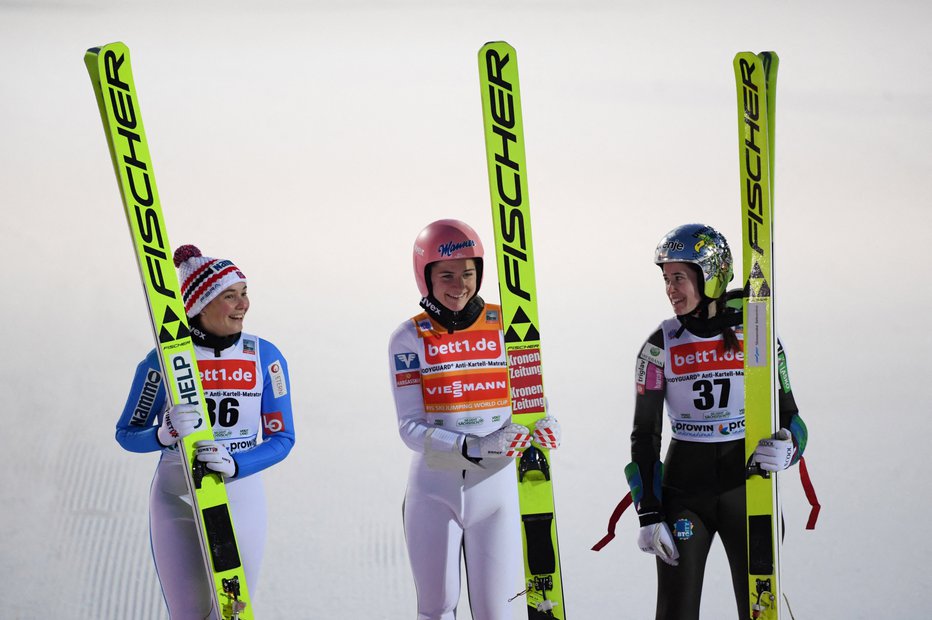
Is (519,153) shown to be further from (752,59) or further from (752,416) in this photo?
(752,416)

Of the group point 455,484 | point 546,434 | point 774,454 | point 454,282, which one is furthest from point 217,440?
point 774,454

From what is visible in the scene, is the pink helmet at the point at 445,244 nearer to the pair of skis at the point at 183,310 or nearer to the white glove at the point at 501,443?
the pair of skis at the point at 183,310

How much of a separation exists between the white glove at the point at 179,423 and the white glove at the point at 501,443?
1035 millimetres

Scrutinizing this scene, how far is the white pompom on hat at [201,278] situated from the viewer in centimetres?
436

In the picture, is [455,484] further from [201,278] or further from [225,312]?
[201,278]

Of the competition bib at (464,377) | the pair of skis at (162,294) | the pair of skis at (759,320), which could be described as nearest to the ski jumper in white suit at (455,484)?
the competition bib at (464,377)

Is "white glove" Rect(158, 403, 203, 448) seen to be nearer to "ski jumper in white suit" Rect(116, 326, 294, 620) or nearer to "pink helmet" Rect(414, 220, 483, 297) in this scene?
"ski jumper in white suit" Rect(116, 326, 294, 620)

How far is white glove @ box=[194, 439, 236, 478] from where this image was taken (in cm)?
415

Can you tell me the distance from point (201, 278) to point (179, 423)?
0.60 metres

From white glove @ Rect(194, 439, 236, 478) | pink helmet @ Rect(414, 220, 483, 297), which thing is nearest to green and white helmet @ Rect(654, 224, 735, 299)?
pink helmet @ Rect(414, 220, 483, 297)

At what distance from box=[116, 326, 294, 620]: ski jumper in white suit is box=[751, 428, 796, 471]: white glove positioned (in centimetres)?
187

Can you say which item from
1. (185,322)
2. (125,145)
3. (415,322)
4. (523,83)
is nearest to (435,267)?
(415,322)

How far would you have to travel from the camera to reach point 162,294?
→ 4203 mm

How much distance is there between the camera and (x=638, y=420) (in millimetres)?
4492
